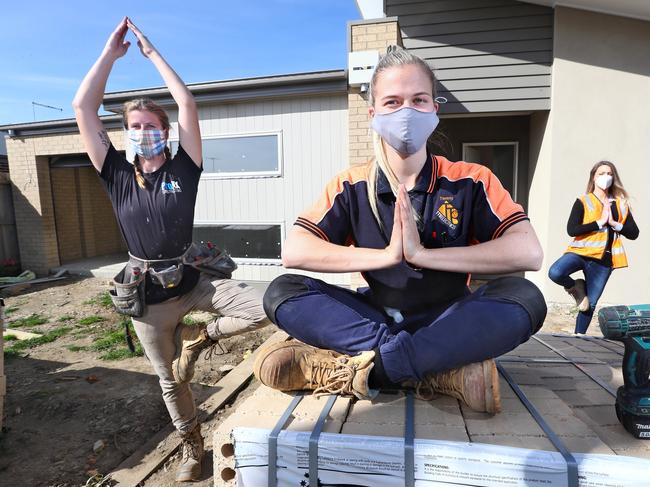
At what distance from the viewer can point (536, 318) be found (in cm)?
155

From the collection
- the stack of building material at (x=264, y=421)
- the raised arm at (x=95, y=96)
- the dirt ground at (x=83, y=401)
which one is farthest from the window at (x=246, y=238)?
the stack of building material at (x=264, y=421)

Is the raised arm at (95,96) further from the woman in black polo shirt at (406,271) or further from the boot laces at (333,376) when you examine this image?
the boot laces at (333,376)

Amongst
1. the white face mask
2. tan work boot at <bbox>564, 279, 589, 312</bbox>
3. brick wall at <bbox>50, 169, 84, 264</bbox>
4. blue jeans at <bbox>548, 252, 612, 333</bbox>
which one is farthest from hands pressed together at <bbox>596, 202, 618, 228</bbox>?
brick wall at <bbox>50, 169, 84, 264</bbox>

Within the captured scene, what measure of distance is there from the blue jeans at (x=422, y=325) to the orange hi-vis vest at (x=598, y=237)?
2.87m

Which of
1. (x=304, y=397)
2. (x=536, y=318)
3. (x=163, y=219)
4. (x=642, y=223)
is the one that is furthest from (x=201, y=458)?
(x=642, y=223)

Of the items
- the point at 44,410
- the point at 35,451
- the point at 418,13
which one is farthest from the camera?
the point at 418,13

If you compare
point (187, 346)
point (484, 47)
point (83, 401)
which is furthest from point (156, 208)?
point (484, 47)

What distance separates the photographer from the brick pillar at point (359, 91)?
5.35 meters

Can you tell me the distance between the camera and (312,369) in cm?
171

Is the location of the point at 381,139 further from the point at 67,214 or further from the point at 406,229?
the point at 67,214

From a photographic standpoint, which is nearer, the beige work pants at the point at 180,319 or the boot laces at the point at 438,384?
the boot laces at the point at 438,384

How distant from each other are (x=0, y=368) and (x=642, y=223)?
7.17m

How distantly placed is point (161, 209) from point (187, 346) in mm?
828

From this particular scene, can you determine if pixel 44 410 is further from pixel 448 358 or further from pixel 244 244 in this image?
pixel 244 244
